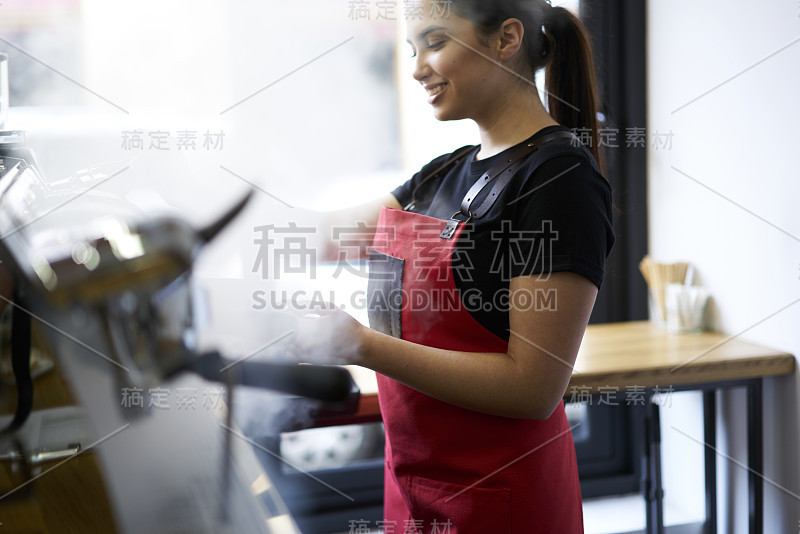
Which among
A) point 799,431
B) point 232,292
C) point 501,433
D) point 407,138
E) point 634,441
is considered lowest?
point 634,441

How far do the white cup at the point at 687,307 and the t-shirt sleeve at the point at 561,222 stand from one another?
71cm

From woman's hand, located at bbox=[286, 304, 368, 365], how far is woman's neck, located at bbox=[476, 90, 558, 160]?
10.0 inches

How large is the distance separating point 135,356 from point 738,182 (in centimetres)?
107

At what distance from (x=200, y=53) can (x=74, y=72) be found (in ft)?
0.26

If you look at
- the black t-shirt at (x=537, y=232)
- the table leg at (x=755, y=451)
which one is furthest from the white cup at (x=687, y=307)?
the black t-shirt at (x=537, y=232)

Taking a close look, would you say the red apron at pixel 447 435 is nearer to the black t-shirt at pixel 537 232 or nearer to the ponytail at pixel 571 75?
the black t-shirt at pixel 537 232

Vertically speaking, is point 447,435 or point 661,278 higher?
point 661,278

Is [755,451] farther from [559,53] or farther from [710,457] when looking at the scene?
[559,53]

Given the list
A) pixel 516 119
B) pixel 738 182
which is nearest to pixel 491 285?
pixel 516 119

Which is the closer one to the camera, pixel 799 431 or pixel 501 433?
pixel 501 433

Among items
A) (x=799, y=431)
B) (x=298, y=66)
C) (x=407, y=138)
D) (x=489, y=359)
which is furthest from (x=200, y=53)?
(x=799, y=431)

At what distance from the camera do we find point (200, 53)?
44cm

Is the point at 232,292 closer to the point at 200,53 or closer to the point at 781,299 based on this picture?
the point at 200,53

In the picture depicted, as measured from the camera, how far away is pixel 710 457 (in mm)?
1188
